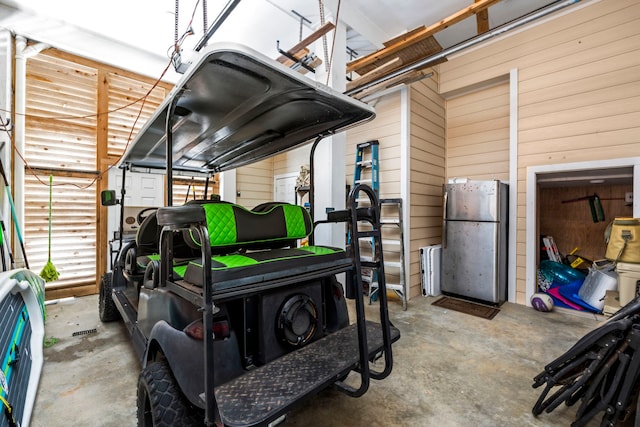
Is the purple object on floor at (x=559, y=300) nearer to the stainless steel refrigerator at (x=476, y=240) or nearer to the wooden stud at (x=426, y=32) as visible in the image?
the stainless steel refrigerator at (x=476, y=240)

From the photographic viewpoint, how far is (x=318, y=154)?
3.50 m

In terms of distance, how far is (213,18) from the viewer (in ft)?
12.0

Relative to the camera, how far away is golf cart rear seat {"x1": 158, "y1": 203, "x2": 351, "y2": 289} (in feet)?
3.78

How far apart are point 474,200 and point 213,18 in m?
4.27

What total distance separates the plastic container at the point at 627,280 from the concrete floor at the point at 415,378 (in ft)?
1.51

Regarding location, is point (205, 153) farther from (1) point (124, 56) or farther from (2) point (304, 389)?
(1) point (124, 56)

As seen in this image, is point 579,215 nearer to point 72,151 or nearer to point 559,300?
point 559,300

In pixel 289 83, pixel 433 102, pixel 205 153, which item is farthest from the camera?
pixel 433 102

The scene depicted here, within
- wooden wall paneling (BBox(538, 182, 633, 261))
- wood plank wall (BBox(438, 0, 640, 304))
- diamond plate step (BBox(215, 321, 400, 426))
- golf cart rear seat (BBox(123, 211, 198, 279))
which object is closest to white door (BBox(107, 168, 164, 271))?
golf cart rear seat (BBox(123, 211, 198, 279))

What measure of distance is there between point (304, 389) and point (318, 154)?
9.20 feet

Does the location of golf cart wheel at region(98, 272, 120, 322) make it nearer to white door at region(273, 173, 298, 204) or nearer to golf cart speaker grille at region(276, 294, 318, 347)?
golf cart speaker grille at region(276, 294, 318, 347)

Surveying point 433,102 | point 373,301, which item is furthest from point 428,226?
point 433,102

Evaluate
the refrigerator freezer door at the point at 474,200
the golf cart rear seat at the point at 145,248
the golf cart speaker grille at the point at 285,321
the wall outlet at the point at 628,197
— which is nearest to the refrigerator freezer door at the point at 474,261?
the refrigerator freezer door at the point at 474,200

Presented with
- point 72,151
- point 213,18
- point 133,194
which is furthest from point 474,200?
point 72,151
